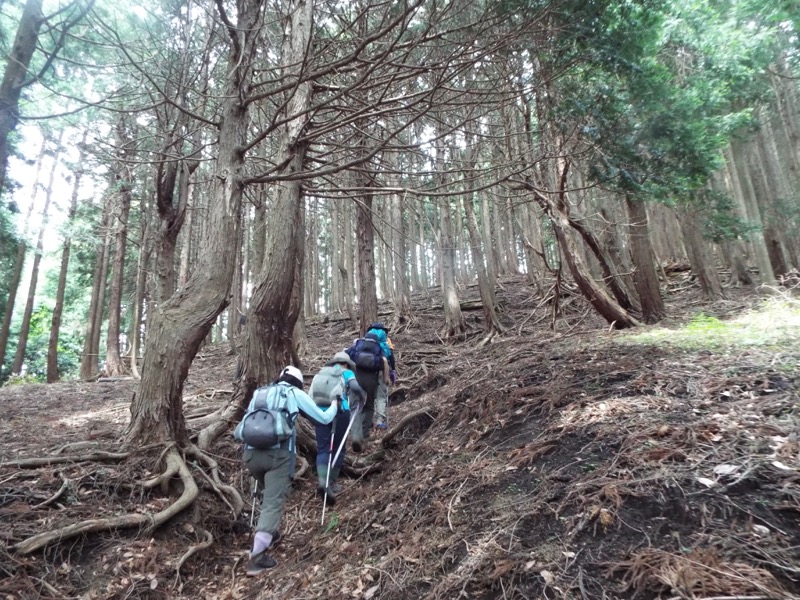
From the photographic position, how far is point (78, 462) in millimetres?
4980

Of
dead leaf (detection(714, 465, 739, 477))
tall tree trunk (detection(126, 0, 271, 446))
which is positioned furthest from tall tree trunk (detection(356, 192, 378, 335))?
dead leaf (detection(714, 465, 739, 477))

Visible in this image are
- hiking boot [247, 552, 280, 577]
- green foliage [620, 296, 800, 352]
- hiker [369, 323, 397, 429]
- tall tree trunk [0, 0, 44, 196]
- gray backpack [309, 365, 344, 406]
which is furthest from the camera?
hiker [369, 323, 397, 429]

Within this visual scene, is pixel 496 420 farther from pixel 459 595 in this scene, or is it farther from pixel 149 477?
pixel 149 477

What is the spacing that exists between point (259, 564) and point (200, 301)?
299 centimetres

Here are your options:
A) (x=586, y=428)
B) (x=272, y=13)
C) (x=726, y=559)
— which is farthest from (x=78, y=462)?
(x=272, y=13)

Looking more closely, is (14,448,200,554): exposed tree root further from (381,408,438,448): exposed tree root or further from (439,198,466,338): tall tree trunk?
(439,198,466,338): tall tree trunk

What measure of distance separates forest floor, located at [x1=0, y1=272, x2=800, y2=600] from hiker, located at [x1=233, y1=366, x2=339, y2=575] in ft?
0.89

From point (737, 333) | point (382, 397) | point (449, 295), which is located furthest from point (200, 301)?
point (449, 295)

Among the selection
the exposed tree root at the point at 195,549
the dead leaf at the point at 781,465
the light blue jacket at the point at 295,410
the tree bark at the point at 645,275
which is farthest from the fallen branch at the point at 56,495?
the tree bark at the point at 645,275

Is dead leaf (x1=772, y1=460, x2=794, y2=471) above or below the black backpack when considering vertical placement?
below

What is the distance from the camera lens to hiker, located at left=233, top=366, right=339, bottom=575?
4418 mm

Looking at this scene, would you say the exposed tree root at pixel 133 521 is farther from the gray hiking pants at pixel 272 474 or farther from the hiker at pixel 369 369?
the hiker at pixel 369 369

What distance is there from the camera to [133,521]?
4.28 metres

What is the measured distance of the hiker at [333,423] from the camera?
5770 millimetres
